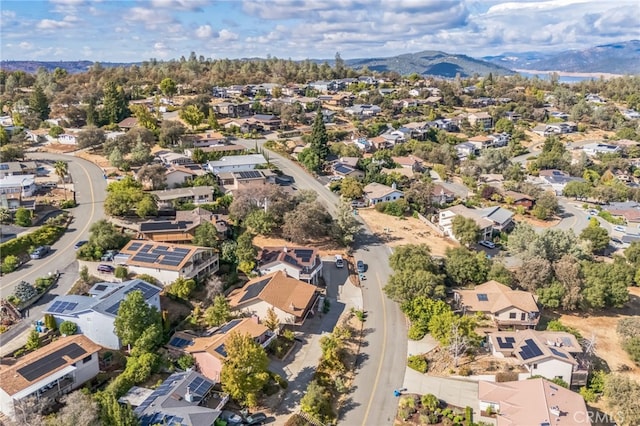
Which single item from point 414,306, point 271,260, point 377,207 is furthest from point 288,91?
point 414,306

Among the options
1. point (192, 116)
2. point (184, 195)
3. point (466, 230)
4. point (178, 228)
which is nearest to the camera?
point (178, 228)

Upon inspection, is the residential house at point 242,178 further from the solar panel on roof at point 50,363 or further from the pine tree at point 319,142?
the solar panel on roof at point 50,363

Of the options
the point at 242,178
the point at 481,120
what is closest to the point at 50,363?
the point at 242,178

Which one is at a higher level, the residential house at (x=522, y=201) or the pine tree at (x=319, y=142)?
the pine tree at (x=319, y=142)

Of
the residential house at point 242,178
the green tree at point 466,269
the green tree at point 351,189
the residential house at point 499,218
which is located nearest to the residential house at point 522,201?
the residential house at point 499,218

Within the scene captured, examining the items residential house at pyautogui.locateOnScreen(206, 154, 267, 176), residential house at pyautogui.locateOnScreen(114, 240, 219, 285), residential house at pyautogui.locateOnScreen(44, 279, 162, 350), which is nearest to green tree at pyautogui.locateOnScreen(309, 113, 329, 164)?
residential house at pyautogui.locateOnScreen(206, 154, 267, 176)

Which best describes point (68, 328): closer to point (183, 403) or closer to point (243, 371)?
point (183, 403)
